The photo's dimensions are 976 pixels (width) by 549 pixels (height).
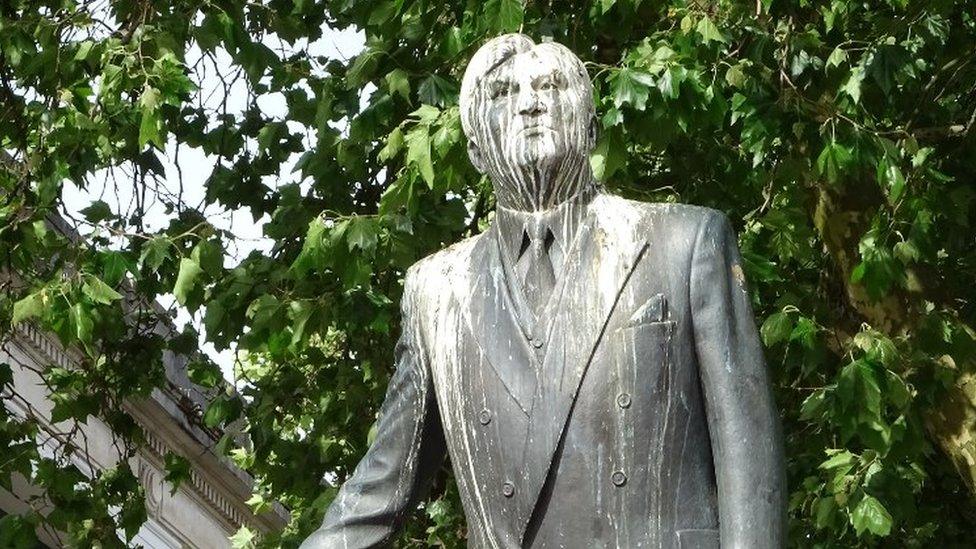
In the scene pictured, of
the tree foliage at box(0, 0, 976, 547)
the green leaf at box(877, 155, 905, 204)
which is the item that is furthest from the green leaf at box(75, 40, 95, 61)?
the green leaf at box(877, 155, 905, 204)

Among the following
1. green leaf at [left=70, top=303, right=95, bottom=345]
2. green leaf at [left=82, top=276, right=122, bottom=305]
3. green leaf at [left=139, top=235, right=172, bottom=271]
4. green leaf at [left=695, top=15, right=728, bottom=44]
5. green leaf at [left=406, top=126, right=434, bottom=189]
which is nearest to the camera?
green leaf at [left=406, top=126, right=434, bottom=189]

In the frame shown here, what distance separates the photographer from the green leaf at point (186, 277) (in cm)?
1191

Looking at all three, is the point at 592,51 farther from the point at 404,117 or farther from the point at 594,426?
the point at 594,426

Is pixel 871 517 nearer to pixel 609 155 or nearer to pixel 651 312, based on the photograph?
pixel 609 155

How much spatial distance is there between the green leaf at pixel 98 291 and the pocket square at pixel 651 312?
303 inches

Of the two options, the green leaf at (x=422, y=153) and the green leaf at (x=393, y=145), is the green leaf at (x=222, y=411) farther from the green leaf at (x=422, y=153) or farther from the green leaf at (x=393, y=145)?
the green leaf at (x=422, y=153)

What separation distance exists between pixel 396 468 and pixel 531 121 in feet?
2.19

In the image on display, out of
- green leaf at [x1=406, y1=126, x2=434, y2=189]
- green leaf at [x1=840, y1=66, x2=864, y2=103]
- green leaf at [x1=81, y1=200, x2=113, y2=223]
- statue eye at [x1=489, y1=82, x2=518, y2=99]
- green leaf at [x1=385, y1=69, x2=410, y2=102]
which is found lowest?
green leaf at [x1=81, y1=200, x2=113, y2=223]

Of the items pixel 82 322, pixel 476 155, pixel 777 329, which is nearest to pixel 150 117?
pixel 82 322

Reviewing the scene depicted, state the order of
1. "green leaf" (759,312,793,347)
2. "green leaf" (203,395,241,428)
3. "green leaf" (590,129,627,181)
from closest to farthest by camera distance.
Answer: "green leaf" (590,129,627,181)
"green leaf" (759,312,793,347)
"green leaf" (203,395,241,428)

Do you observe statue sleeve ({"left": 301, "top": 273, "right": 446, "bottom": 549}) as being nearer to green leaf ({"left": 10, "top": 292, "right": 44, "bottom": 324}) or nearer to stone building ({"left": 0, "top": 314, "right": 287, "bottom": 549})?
green leaf ({"left": 10, "top": 292, "right": 44, "bottom": 324})

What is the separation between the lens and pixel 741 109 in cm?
1095

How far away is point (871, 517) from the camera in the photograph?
11031 mm

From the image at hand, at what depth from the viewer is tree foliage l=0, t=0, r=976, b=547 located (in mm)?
10945
